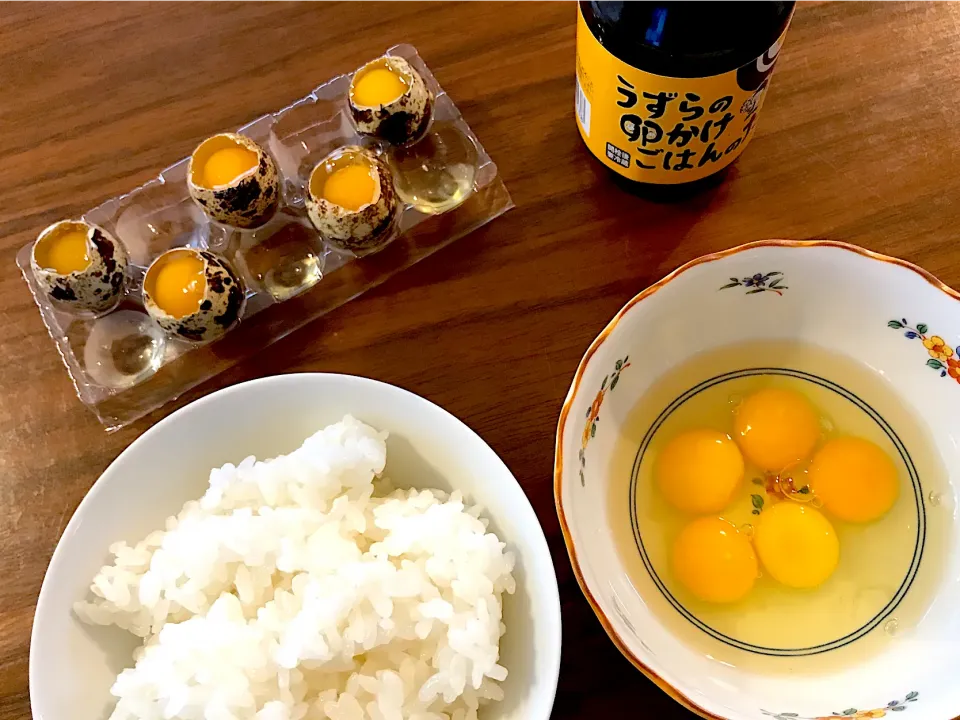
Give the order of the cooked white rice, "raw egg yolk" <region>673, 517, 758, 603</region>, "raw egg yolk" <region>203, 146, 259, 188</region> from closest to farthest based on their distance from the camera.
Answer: the cooked white rice → "raw egg yolk" <region>673, 517, 758, 603</region> → "raw egg yolk" <region>203, 146, 259, 188</region>

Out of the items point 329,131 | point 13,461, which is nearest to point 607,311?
point 329,131

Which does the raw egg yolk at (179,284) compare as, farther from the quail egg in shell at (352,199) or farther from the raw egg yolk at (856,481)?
the raw egg yolk at (856,481)

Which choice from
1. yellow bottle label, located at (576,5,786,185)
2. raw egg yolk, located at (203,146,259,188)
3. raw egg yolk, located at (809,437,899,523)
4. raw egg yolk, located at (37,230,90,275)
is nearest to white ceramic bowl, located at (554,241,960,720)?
raw egg yolk, located at (809,437,899,523)

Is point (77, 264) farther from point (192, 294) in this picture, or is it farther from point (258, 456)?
point (258, 456)

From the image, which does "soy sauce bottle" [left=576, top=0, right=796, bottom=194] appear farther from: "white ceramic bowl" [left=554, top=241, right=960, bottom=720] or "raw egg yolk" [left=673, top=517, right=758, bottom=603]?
"raw egg yolk" [left=673, top=517, right=758, bottom=603]

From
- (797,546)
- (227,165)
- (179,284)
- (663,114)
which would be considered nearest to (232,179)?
(227,165)

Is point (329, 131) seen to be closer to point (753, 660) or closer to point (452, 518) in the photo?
point (452, 518)

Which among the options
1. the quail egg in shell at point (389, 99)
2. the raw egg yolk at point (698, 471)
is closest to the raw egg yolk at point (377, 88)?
the quail egg in shell at point (389, 99)
